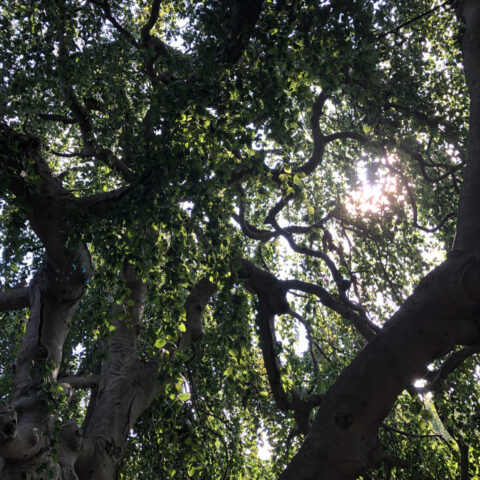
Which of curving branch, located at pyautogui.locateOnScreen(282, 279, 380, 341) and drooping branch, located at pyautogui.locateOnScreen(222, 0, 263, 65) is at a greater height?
drooping branch, located at pyautogui.locateOnScreen(222, 0, 263, 65)

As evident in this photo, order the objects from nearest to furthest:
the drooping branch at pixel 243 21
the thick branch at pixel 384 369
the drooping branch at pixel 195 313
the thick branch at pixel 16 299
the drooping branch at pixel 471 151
→ the thick branch at pixel 384 369, the drooping branch at pixel 471 151, the drooping branch at pixel 243 21, the thick branch at pixel 16 299, the drooping branch at pixel 195 313

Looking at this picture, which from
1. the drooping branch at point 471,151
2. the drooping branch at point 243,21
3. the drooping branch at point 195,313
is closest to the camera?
the drooping branch at point 471,151

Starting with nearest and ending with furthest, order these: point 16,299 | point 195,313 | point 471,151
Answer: point 471,151
point 16,299
point 195,313

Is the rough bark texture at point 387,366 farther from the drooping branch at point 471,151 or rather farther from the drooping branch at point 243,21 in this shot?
the drooping branch at point 243,21

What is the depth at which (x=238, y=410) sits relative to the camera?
7.11m

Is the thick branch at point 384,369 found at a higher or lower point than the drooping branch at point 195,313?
lower

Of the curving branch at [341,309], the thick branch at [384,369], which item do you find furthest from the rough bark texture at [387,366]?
the curving branch at [341,309]

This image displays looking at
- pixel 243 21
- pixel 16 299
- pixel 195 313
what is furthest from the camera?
pixel 195 313

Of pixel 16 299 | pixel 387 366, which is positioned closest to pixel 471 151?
pixel 387 366

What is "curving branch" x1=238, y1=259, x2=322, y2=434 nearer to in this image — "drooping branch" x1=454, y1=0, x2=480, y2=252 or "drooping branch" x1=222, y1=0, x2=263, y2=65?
"drooping branch" x1=454, y1=0, x2=480, y2=252

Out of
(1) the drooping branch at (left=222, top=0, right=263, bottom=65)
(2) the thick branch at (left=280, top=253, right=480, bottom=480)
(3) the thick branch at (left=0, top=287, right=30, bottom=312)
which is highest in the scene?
(1) the drooping branch at (left=222, top=0, right=263, bottom=65)

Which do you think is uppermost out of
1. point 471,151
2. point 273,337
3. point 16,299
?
point 471,151

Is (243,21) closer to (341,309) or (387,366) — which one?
(341,309)

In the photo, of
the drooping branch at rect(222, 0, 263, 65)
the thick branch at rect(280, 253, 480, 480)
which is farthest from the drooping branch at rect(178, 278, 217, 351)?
the drooping branch at rect(222, 0, 263, 65)
